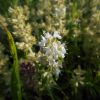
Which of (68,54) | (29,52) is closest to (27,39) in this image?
(29,52)

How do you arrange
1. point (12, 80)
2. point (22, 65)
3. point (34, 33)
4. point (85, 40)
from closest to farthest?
1. point (12, 80)
2. point (22, 65)
3. point (85, 40)
4. point (34, 33)

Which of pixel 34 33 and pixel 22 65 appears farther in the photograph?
pixel 34 33

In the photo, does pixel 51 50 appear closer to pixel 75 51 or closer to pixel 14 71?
pixel 14 71

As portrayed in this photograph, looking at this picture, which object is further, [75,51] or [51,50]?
[75,51]

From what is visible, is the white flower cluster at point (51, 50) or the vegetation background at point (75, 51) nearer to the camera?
the white flower cluster at point (51, 50)

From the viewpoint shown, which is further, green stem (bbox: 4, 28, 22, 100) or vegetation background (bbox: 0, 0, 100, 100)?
vegetation background (bbox: 0, 0, 100, 100)

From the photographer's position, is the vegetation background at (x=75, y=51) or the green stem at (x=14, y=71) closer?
the green stem at (x=14, y=71)

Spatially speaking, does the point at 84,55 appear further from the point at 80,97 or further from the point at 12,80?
the point at 12,80

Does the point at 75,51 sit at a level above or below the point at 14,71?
above

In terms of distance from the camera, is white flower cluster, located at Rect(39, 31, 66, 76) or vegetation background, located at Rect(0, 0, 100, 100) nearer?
white flower cluster, located at Rect(39, 31, 66, 76)

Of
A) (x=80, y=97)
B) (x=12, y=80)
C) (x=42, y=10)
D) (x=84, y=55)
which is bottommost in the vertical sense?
(x=80, y=97)

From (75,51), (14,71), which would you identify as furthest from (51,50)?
(75,51)
